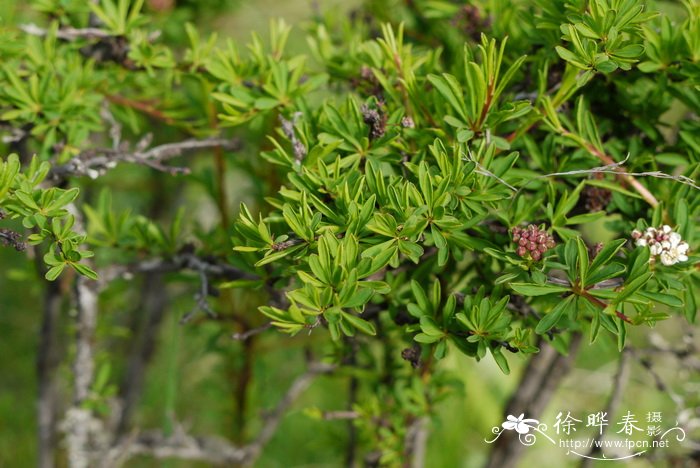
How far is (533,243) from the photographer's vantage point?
2.33ft

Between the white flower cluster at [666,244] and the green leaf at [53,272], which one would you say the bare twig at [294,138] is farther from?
the white flower cluster at [666,244]

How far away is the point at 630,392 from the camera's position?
2.91m

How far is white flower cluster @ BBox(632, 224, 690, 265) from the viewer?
73 centimetres

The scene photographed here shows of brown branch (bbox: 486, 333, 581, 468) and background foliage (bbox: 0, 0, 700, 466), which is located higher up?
background foliage (bbox: 0, 0, 700, 466)

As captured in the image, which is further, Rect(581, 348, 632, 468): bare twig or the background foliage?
Rect(581, 348, 632, 468): bare twig

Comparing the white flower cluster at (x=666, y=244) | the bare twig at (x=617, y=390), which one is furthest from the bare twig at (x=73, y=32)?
the bare twig at (x=617, y=390)

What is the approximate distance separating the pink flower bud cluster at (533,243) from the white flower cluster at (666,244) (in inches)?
4.8

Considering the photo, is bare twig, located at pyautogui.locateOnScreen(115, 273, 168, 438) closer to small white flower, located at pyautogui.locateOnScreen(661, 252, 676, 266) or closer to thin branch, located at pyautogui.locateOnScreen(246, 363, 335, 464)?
thin branch, located at pyautogui.locateOnScreen(246, 363, 335, 464)

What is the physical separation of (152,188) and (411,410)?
1.27 metres

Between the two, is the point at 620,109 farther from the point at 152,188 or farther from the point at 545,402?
the point at 152,188

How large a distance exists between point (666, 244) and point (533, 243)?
16 centimetres

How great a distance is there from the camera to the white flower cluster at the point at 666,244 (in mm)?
729

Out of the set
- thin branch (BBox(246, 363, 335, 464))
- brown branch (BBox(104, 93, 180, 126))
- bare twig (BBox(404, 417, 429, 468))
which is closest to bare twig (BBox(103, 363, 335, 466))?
thin branch (BBox(246, 363, 335, 464))

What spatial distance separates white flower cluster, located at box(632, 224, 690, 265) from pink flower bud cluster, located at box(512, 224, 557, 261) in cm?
Result: 12
